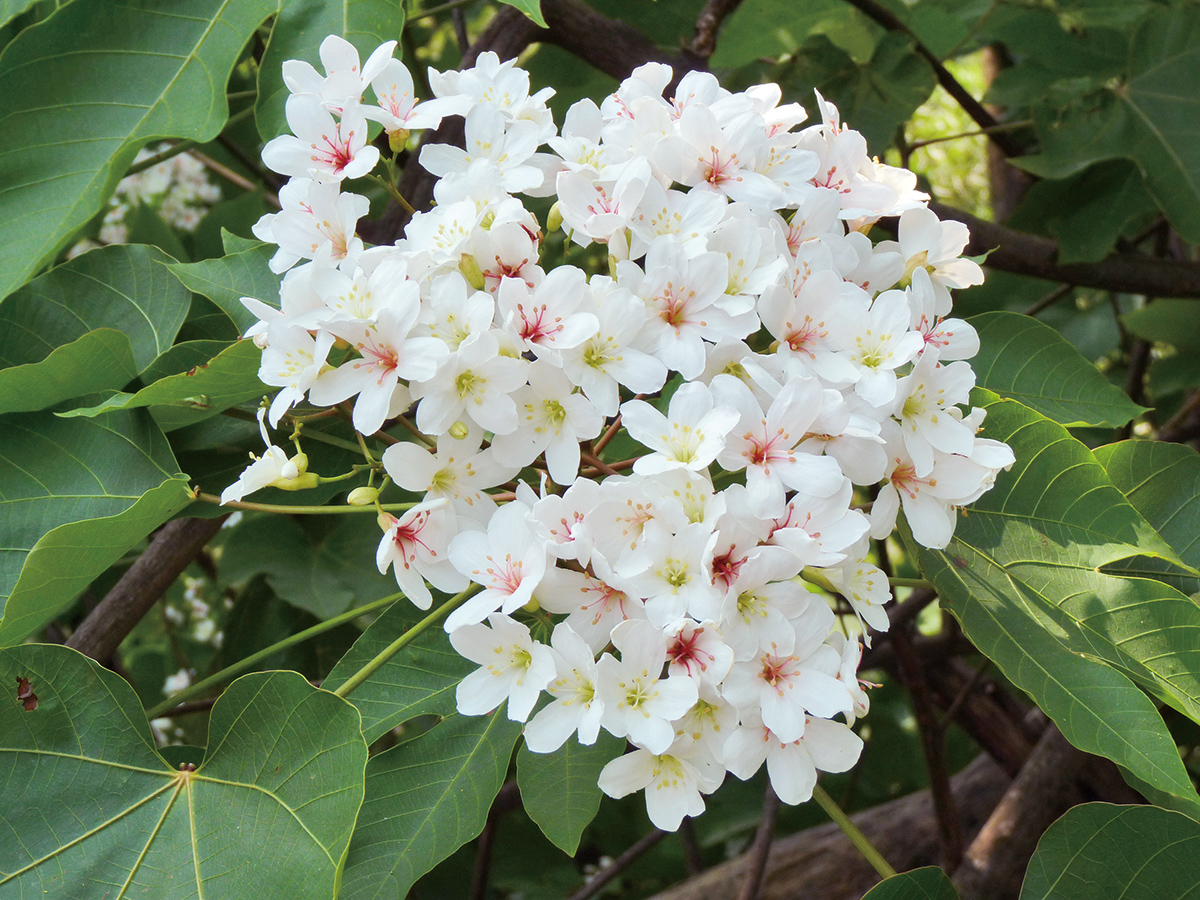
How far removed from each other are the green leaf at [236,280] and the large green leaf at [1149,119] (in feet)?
4.15

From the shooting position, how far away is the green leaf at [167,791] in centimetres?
85

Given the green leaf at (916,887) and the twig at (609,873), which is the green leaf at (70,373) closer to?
the green leaf at (916,887)

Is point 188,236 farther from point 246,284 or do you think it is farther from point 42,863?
point 42,863

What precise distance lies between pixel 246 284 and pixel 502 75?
400 mm

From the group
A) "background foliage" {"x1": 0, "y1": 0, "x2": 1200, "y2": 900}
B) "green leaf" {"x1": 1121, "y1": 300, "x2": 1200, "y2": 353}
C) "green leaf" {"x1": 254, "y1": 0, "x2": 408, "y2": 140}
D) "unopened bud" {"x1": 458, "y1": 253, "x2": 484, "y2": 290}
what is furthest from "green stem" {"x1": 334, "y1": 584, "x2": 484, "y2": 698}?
"green leaf" {"x1": 1121, "y1": 300, "x2": 1200, "y2": 353}

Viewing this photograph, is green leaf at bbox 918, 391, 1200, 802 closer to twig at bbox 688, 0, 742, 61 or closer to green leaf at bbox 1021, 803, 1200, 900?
green leaf at bbox 1021, 803, 1200, 900

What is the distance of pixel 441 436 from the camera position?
853 mm

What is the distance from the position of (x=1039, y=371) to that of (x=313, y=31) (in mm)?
959

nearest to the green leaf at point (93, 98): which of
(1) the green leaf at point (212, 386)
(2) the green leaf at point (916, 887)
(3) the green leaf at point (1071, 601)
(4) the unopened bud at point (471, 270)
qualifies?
(1) the green leaf at point (212, 386)

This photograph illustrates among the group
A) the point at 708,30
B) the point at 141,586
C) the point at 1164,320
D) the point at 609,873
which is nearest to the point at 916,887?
the point at 609,873

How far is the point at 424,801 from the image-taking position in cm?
95

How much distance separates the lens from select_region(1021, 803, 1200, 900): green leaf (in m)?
0.94

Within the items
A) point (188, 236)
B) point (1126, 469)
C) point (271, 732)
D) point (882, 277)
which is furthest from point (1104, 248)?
point (188, 236)

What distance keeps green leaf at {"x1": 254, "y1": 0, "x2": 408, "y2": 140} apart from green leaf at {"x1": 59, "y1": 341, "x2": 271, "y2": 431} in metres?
0.28
